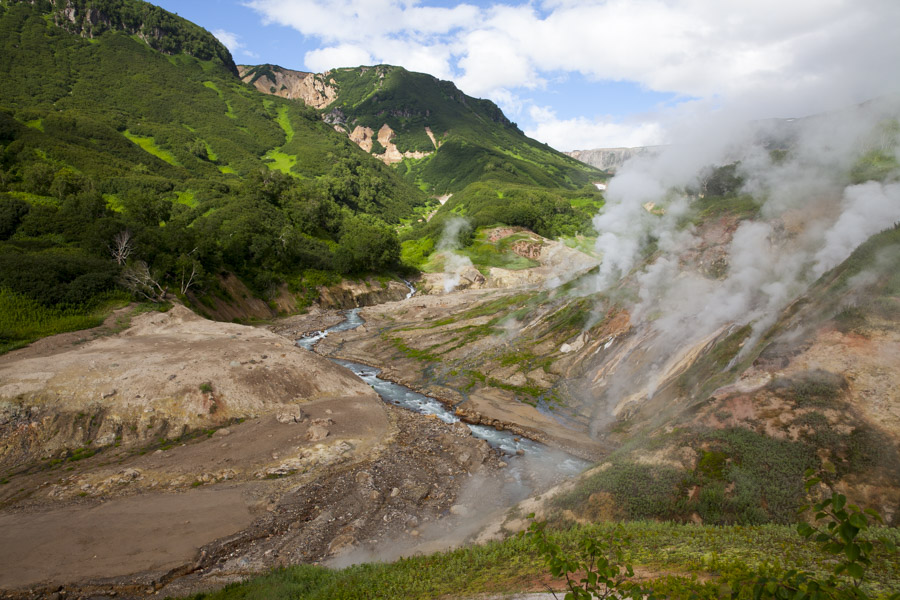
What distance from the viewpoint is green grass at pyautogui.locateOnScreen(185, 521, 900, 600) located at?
26.9ft

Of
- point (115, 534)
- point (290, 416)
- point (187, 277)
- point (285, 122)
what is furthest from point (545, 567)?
point (285, 122)

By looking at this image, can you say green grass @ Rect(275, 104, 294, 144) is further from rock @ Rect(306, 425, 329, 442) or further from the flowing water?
rock @ Rect(306, 425, 329, 442)

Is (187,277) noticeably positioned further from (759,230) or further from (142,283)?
(759,230)

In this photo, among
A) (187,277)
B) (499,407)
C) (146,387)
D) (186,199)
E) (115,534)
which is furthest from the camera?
(186,199)

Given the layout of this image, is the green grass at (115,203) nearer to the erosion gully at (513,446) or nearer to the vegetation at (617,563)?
the erosion gully at (513,446)

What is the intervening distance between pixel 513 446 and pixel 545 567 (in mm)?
16153

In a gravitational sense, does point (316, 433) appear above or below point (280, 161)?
below

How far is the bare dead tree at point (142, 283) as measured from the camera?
130 ft

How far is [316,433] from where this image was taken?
82.9 ft

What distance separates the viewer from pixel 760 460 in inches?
584

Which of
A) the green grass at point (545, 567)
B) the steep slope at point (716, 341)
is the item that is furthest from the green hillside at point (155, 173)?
the green grass at point (545, 567)

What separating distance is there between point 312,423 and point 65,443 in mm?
11867

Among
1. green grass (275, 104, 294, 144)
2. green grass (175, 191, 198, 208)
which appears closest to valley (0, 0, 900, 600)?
green grass (175, 191, 198, 208)

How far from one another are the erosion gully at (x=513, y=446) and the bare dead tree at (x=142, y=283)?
65.7 ft
